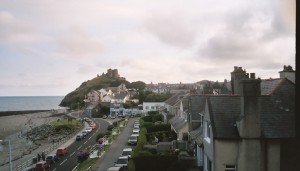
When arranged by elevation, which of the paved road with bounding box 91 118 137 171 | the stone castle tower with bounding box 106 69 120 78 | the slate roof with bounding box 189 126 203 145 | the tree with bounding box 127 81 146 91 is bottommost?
the paved road with bounding box 91 118 137 171

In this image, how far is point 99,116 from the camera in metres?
101

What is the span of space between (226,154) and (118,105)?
83.8 meters

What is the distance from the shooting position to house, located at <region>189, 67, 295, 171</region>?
13766 millimetres

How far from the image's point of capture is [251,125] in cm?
1380

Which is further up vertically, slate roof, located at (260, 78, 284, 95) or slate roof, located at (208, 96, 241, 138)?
slate roof, located at (260, 78, 284, 95)

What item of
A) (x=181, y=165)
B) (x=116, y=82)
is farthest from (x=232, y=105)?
(x=116, y=82)

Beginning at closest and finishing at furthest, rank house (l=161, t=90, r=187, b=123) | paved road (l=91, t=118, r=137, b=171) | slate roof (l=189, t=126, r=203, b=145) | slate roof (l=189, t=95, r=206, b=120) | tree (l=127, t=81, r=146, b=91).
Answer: slate roof (l=189, t=126, r=203, b=145), slate roof (l=189, t=95, r=206, b=120), paved road (l=91, t=118, r=137, b=171), house (l=161, t=90, r=187, b=123), tree (l=127, t=81, r=146, b=91)

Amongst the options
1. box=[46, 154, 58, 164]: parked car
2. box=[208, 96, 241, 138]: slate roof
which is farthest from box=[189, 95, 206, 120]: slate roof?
box=[46, 154, 58, 164]: parked car

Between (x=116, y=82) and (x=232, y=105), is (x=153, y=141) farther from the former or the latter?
(x=116, y=82)

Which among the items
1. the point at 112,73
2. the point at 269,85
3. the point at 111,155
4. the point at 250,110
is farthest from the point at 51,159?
the point at 112,73

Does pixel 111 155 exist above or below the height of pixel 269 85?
below

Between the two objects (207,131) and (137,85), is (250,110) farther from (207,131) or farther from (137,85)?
(137,85)

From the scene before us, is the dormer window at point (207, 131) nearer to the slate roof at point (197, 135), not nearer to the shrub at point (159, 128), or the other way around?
the slate roof at point (197, 135)

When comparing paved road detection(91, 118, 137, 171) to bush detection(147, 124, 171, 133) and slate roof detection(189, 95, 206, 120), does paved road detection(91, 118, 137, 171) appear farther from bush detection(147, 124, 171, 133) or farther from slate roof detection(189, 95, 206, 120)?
slate roof detection(189, 95, 206, 120)
